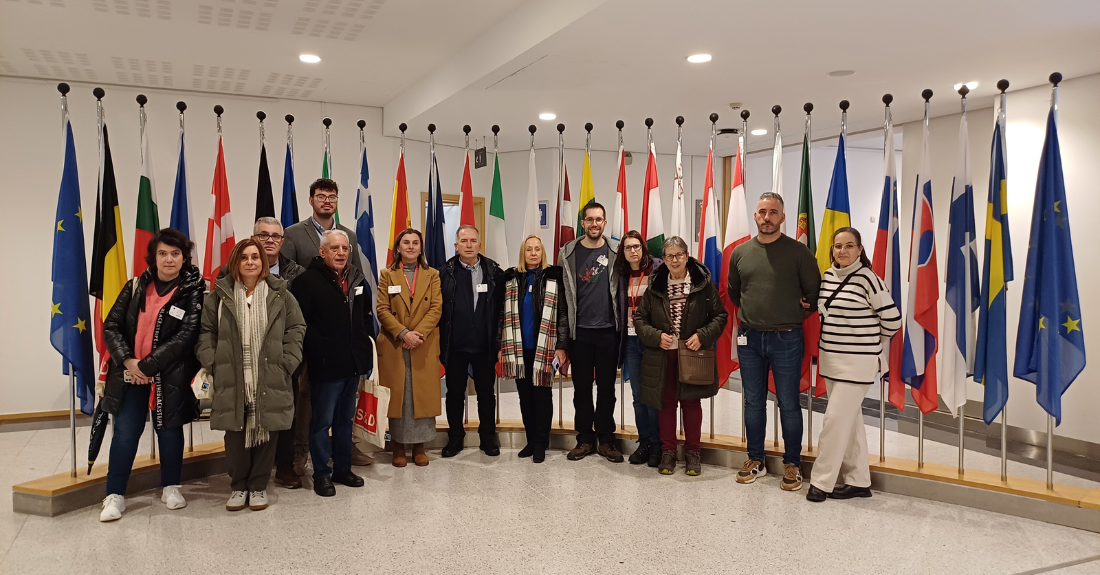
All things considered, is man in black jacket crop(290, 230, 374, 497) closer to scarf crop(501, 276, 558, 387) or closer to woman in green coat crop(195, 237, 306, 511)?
woman in green coat crop(195, 237, 306, 511)

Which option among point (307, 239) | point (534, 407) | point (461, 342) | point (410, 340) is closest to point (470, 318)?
point (461, 342)

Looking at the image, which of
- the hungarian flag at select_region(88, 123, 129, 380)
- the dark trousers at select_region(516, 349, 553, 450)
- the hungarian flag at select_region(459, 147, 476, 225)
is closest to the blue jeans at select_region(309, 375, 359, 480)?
the dark trousers at select_region(516, 349, 553, 450)

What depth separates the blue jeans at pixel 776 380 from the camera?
411 cm

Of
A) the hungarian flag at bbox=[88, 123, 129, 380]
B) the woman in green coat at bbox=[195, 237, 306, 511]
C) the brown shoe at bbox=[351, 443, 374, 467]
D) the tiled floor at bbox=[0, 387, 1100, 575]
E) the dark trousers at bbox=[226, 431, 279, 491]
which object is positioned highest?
the hungarian flag at bbox=[88, 123, 129, 380]

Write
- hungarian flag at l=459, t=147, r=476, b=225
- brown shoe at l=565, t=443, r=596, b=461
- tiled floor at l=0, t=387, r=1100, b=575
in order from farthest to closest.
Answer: hungarian flag at l=459, t=147, r=476, b=225 → brown shoe at l=565, t=443, r=596, b=461 → tiled floor at l=0, t=387, r=1100, b=575

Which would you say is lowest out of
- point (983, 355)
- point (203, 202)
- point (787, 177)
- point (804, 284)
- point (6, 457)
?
point (6, 457)

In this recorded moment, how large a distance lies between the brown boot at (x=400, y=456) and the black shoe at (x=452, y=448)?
0.27m

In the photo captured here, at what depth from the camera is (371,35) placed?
5078mm

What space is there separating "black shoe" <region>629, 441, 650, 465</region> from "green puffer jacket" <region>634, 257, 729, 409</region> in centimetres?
45

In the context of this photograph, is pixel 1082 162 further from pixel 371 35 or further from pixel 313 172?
pixel 313 172

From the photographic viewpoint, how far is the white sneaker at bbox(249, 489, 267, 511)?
386cm

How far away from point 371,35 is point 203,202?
2903 mm

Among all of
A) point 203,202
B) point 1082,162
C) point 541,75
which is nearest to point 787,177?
point 1082,162

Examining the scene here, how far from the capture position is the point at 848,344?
3.84 metres
